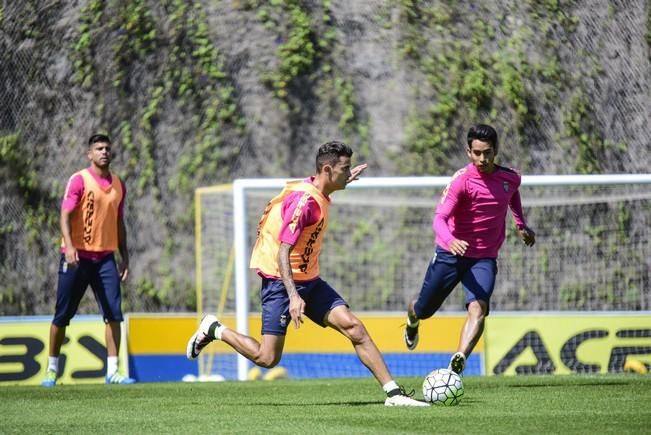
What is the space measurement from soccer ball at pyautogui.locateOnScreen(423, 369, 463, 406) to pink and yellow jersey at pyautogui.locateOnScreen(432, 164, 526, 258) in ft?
5.61

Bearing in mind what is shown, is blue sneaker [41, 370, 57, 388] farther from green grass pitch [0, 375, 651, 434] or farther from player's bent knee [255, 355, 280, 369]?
player's bent knee [255, 355, 280, 369]

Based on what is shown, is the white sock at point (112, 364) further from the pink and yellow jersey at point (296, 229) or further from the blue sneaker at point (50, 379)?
the pink and yellow jersey at point (296, 229)

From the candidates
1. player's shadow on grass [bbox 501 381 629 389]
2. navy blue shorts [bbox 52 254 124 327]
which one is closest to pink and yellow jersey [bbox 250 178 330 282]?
player's shadow on grass [bbox 501 381 629 389]

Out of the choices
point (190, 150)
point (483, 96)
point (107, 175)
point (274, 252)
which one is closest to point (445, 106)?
point (483, 96)

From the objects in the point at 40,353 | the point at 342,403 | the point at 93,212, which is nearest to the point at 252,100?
the point at 40,353

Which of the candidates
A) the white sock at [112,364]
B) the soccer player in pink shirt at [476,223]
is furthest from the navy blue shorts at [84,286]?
the soccer player in pink shirt at [476,223]

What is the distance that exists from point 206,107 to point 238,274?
515 centimetres

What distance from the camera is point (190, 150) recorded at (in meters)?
18.1

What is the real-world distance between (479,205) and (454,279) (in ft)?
2.19

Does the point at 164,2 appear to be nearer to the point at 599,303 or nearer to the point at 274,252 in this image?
the point at 599,303

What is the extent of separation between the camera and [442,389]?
27.9ft

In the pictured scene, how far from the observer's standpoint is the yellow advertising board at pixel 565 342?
13430 millimetres

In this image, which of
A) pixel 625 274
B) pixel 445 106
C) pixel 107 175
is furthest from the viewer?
pixel 445 106

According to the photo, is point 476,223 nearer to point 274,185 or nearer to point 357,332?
point 357,332
